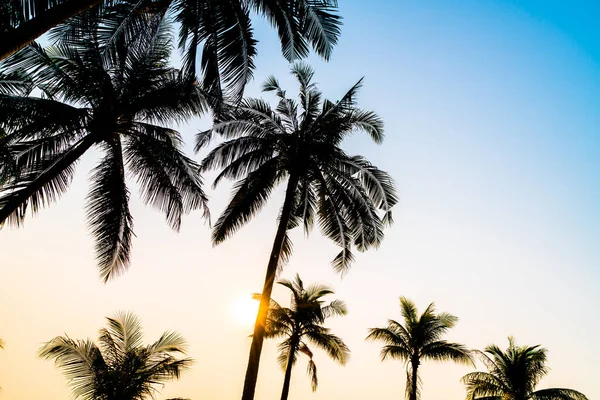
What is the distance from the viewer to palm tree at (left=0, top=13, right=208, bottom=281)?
9.74 m

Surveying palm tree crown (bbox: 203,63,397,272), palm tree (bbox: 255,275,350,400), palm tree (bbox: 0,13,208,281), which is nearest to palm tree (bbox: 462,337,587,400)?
palm tree (bbox: 255,275,350,400)

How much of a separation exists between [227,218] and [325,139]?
443 cm

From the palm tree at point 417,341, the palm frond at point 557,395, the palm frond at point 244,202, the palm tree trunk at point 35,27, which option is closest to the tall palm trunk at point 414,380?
the palm tree at point 417,341

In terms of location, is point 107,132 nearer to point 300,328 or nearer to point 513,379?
point 300,328

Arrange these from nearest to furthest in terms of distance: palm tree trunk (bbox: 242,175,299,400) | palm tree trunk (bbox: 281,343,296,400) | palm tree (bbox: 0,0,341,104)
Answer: palm tree (bbox: 0,0,341,104) → palm tree trunk (bbox: 242,175,299,400) → palm tree trunk (bbox: 281,343,296,400)

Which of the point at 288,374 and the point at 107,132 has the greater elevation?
the point at 107,132

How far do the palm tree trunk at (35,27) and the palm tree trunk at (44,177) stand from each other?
5.10 m

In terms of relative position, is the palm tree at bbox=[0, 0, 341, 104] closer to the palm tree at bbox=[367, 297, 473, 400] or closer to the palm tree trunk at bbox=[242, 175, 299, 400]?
the palm tree trunk at bbox=[242, 175, 299, 400]

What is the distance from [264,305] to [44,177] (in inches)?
269

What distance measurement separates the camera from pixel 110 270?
11375mm

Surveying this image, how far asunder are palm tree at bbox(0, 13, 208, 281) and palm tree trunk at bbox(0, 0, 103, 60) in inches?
150

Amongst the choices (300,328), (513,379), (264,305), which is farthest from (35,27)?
(513,379)

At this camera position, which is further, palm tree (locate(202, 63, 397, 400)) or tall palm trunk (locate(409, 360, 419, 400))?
tall palm trunk (locate(409, 360, 419, 400))

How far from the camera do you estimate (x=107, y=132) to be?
1051 cm
